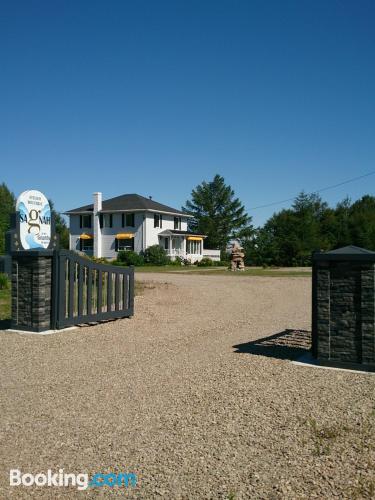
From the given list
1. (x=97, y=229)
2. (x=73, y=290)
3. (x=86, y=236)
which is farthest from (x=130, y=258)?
(x=73, y=290)

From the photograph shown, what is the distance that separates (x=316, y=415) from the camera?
4.56 meters

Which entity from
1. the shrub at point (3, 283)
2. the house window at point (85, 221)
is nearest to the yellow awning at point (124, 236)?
the house window at point (85, 221)

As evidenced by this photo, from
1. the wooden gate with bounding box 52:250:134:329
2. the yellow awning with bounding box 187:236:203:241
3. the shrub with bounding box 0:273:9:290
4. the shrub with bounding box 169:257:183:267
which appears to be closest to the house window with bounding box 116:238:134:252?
the shrub with bounding box 169:257:183:267

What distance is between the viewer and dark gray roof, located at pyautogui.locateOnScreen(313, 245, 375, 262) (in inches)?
241

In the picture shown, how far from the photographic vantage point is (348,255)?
6.22m

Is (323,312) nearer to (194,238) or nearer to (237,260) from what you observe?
(237,260)

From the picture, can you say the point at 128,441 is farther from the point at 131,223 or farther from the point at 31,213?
the point at 131,223

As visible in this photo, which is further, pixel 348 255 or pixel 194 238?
pixel 194 238

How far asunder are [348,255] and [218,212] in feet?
205

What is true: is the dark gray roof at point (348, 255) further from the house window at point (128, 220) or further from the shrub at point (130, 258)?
the house window at point (128, 220)

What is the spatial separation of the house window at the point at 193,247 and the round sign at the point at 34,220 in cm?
3894

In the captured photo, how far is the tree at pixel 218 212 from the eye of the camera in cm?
6569

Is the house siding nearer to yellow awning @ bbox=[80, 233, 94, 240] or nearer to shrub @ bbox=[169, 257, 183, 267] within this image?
yellow awning @ bbox=[80, 233, 94, 240]

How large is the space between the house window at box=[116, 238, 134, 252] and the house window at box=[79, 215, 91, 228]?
411 cm
